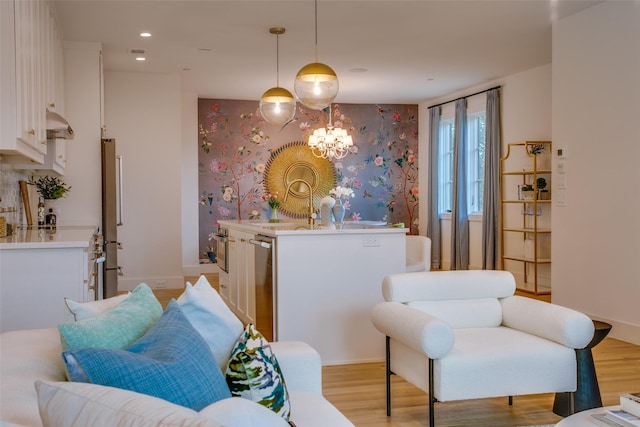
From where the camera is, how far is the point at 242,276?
18.1 feet

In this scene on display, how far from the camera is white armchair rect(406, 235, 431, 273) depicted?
527cm

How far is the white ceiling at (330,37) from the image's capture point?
5.33m

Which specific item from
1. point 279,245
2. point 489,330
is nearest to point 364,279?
point 279,245

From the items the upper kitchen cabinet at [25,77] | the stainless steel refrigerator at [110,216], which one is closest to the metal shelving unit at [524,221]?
the stainless steel refrigerator at [110,216]

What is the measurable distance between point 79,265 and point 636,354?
3881mm

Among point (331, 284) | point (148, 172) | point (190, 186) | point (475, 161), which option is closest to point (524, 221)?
point (475, 161)

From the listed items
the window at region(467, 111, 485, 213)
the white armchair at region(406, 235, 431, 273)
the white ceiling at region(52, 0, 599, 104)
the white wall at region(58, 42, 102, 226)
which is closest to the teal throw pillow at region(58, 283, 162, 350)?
the white armchair at region(406, 235, 431, 273)

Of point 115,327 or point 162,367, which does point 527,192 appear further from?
point 162,367

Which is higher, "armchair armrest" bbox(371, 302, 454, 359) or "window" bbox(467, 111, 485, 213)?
"window" bbox(467, 111, 485, 213)

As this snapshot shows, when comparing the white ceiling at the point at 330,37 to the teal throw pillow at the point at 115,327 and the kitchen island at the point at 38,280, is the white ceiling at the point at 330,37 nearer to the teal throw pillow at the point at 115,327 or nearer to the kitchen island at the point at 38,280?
the kitchen island at the point at 38,280

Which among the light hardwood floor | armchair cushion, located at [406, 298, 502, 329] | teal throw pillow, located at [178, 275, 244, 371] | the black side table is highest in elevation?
teal throw pillow, located at [178, 275, 244, 371]

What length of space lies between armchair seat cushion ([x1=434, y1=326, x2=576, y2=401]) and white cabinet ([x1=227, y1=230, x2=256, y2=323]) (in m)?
2.42

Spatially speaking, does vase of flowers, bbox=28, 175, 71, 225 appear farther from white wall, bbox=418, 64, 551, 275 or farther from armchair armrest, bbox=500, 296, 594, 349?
white wall, bbox=418, 64, 551, 275

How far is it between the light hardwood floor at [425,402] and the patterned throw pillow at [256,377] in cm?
154
